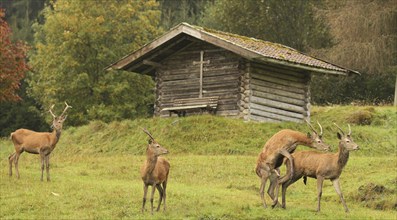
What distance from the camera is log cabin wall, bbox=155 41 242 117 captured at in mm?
30938

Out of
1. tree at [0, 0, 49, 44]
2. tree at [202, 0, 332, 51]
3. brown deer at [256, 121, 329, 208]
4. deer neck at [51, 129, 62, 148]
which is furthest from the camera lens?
tree at [0, 0, 49, 44]

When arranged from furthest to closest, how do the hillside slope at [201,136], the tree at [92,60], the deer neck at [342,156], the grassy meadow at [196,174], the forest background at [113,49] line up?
1. the forest background at [113,49]
2. the tree at [92,60]
3. the hillside slope at [201,136]
4. the grassy meadow at [196,174]
5. the deer neck at [342,156]

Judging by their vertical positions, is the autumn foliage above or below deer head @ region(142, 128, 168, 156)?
above

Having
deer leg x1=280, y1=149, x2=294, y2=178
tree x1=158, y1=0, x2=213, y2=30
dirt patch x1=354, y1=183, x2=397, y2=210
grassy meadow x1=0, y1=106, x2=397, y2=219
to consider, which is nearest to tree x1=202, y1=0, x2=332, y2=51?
tree x1=158, y1=0, x2=213, y2=30

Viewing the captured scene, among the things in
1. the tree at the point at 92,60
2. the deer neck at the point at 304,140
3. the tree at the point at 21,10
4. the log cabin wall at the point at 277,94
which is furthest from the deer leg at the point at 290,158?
the tree at the point at 21,10

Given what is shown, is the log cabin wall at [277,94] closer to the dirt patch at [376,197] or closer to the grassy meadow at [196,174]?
the grassy meadow at [196,174]

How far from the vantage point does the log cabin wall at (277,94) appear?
3071 cm

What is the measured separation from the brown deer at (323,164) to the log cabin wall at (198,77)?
14.3m

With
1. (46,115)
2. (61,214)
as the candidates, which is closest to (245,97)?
(61,214)

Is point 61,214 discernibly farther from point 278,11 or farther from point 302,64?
point 278,11

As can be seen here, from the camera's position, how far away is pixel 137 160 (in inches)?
1008

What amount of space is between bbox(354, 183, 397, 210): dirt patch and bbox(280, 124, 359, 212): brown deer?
2398 mm

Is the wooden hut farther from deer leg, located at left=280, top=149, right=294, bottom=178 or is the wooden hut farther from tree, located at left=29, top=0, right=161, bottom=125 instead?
deer leg, located at left=280, top=149, right=294, bottom=178

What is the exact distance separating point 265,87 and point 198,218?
641 inches
